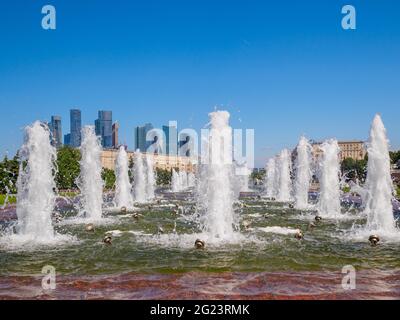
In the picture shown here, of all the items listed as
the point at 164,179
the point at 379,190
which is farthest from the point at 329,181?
the point at 164,179

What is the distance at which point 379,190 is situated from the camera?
2184 cm

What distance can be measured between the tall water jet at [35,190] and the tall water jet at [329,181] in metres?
18.1

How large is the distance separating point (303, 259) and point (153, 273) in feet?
16.8

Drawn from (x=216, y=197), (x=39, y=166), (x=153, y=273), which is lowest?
(x=153, y=273)

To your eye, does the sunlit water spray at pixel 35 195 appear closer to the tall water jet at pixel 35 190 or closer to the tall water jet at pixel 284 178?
the tall water jet at pixel 35 190

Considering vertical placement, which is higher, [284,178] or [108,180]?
[284,178]

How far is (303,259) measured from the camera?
52.6 ft

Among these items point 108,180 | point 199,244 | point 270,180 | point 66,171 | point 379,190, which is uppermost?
point 66,171

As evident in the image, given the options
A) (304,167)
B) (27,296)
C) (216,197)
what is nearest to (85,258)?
(27,296)

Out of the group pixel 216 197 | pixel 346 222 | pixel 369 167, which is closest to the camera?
pixel 216 197

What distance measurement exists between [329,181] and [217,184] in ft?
49.8

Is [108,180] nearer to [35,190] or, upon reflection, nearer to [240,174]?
[240,174]

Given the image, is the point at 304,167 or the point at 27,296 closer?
the point at 27,296
